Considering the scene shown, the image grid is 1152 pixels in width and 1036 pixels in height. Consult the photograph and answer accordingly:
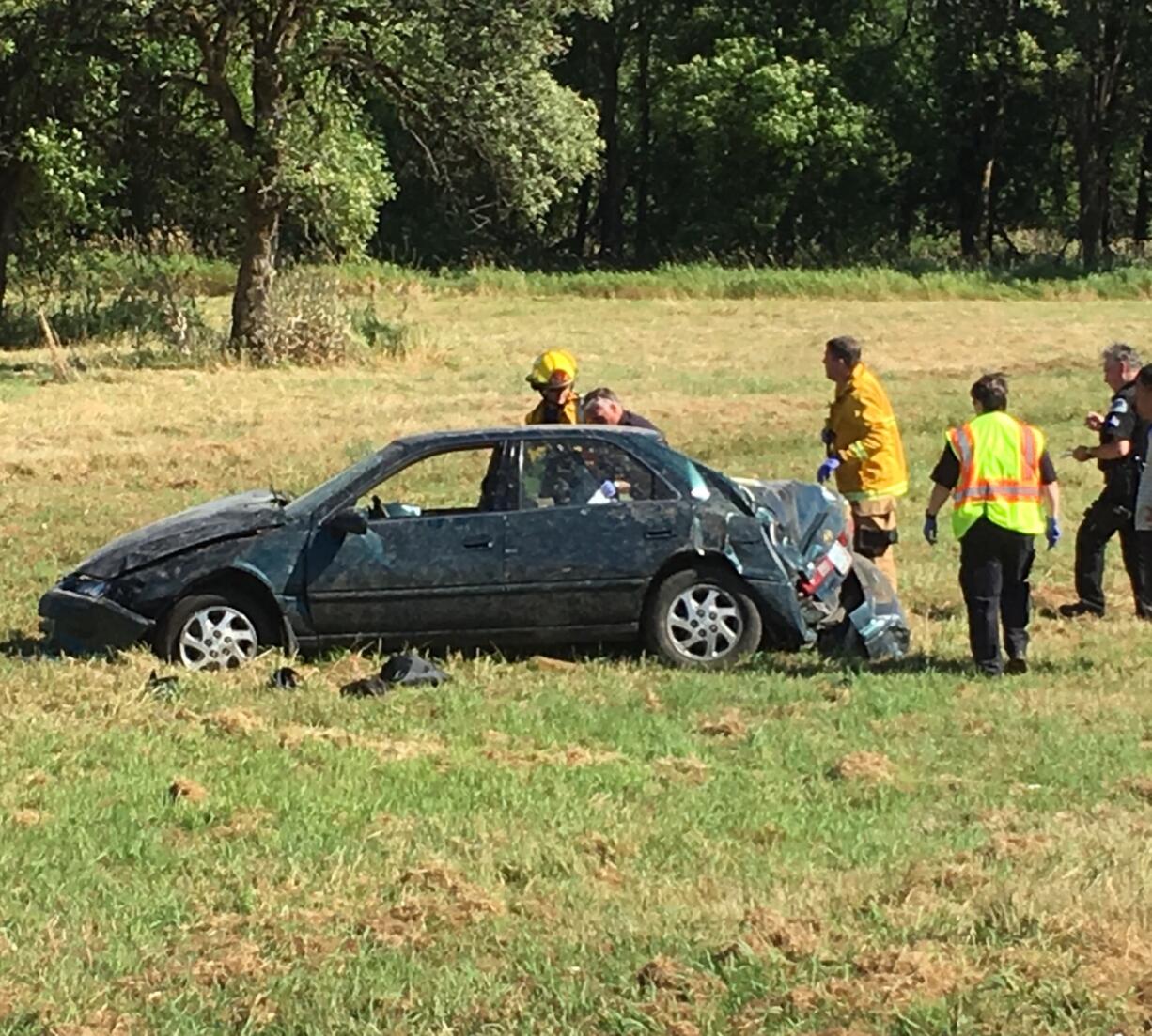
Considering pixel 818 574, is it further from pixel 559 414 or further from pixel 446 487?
pixel 446 487

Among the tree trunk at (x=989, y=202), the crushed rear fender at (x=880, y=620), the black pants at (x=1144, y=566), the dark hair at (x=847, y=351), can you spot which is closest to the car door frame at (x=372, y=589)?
the crushed rear fender at (x=880, y=620)

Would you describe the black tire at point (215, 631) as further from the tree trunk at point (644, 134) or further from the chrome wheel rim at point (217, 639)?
the tree trunk at point (644, 134)

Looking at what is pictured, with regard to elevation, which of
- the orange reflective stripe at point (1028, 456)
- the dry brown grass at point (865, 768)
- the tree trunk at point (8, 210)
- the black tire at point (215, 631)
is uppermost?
the tree trunk at point (8, 210)

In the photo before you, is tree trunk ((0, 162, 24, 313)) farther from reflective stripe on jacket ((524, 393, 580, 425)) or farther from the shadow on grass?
the shadow on grass

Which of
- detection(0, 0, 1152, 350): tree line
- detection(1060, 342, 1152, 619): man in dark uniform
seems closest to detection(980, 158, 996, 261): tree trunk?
detection(0, 0, 1152, 350): tree line

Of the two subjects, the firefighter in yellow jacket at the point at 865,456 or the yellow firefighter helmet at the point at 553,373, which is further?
the yellow firefighter helmet at the point at 553,373

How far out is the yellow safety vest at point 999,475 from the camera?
9.85m

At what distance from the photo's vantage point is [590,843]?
672 centimetres

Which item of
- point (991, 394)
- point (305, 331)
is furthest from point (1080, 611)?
point (305, 331)

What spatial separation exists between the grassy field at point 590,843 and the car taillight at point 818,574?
1.24 feet

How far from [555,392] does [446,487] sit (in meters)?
4.53

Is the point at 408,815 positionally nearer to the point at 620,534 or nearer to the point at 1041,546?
the point at 620,534

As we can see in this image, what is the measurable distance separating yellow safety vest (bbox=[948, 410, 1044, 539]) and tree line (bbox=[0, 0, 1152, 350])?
1807 centimetres

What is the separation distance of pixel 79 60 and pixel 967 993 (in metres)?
24.7
